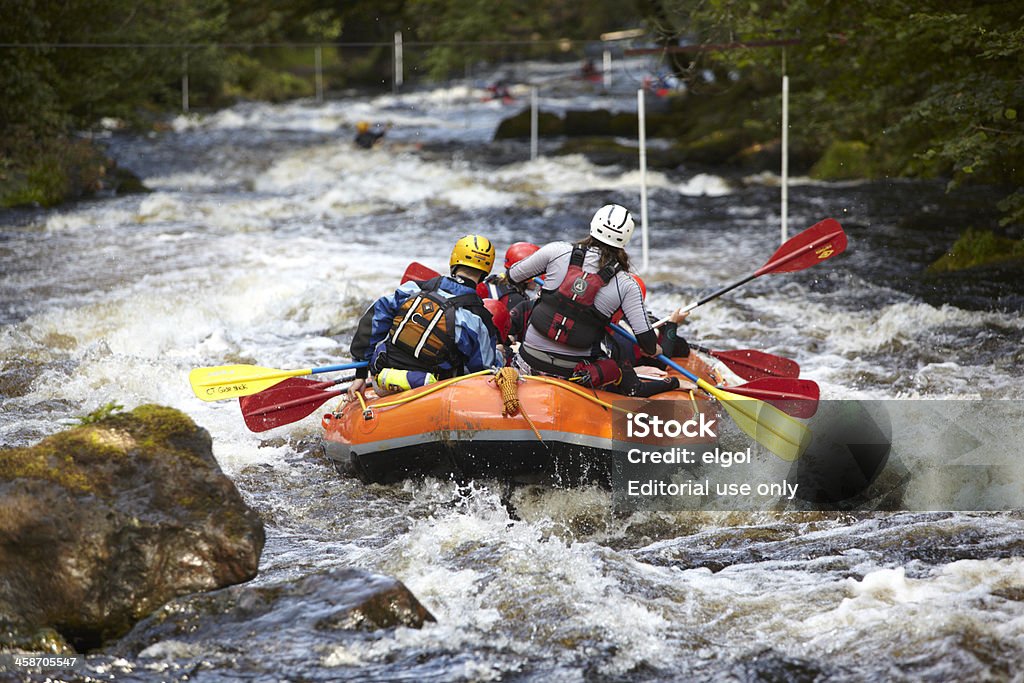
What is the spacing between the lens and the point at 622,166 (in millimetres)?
18859

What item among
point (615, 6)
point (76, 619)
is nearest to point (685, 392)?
point (76, 619)

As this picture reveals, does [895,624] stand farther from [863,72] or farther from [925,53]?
[863,72]

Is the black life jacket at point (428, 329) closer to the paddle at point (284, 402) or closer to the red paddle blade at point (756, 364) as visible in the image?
the paddle at point (284, 402)

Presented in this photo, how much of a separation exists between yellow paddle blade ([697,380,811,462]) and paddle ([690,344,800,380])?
108cm

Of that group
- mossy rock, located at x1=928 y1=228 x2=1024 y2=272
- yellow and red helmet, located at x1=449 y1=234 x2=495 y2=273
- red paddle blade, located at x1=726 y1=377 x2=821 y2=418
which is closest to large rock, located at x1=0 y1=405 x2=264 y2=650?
yellow and red helmet, located at x1=449 y1=234 x2=495 y2=273

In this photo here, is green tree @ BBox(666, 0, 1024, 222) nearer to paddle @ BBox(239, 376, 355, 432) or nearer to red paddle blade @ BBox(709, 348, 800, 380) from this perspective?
red paddle blade @ BBox(709, 348, 800, 380)

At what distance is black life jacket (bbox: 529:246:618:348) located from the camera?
217 inches

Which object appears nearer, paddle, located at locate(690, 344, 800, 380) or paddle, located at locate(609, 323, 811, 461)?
paddle, located at locate(609, 323, 811, 461)

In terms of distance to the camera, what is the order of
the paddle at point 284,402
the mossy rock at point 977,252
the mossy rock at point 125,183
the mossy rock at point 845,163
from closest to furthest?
1. the paddle at point 284,402
2. the mossy rock at point 977,252
3. the mossy rock at point 845,163
4. the mossy rock at point 125,183

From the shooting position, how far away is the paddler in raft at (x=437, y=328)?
571 cm

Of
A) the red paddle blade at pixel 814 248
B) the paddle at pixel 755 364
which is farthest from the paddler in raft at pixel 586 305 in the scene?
the red paddle blade at pixel 814 248

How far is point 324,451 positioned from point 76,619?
2621 mm

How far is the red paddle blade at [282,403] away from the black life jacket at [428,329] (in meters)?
0.73

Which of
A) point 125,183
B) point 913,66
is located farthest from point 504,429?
point 125,183
